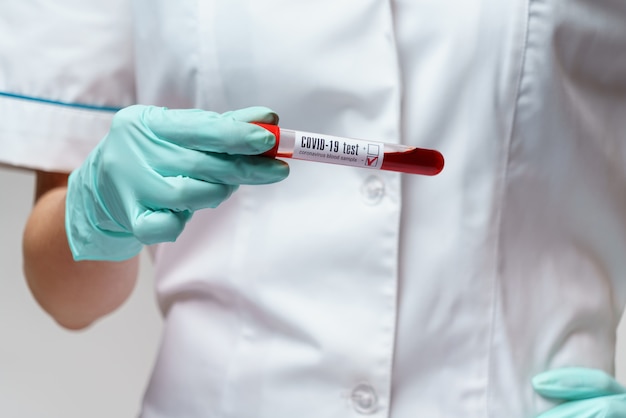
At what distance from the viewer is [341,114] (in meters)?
0.73

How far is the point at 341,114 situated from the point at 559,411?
315mm

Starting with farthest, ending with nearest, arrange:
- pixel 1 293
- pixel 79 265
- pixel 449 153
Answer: pixel 1 293
pixel 79 265
pixel 449 153

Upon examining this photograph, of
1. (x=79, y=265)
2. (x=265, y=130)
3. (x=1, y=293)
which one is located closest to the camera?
(x=265, y=130)

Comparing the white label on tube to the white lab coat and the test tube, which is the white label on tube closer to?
the test tube

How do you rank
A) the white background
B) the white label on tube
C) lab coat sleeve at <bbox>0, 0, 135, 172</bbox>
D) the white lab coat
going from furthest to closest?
the white background
lab coat sleeve at <bbox>0, 0, 135, 172</bbox>
the white lab coat
the white label on tube

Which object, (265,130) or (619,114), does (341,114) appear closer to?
(265,130)

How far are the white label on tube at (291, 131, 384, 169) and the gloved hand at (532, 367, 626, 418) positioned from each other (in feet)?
0.88

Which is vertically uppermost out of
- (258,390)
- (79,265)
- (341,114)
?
(341,114)

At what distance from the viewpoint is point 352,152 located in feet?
1.95

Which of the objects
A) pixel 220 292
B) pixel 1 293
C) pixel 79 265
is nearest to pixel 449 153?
pixel 220 292

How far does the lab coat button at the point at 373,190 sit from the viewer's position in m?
0.72

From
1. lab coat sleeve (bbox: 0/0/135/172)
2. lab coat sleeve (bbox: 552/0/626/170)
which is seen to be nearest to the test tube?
lab coat sleeve (bbox: 552/0/626/170)

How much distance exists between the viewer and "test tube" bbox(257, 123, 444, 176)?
0.59m

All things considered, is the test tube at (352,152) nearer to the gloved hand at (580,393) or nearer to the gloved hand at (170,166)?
the gloved hand at (170,166)
